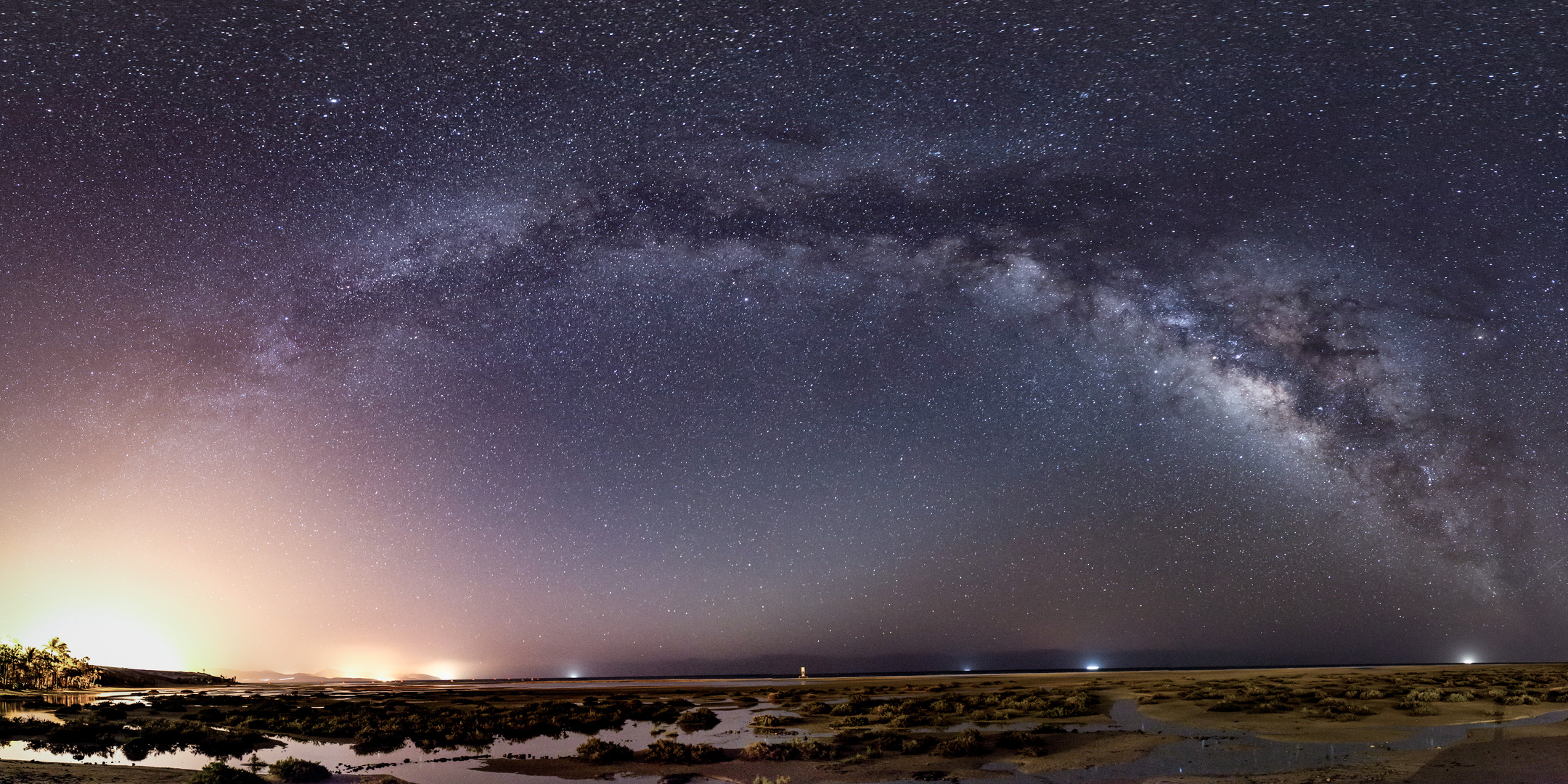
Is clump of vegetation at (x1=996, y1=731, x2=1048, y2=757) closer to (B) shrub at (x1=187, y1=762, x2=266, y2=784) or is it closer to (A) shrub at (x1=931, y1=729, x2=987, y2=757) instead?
(A) shrub at (x1=931, y1=729, x2=987, y2=757)

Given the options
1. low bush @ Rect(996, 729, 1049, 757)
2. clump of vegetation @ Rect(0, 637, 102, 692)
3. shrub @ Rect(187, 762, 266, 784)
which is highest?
shrub @ Rect(187, 762, 266, 784)

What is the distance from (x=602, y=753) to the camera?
28.0m

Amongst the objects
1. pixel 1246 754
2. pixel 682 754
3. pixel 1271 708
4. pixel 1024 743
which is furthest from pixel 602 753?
pixel 1271 708

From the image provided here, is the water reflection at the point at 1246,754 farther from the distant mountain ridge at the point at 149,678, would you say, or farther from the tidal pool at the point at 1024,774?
the distant mountain ridge at the point at 149,678

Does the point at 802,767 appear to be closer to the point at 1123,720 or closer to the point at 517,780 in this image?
the point at 517,780

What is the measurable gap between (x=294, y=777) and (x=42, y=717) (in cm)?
3178

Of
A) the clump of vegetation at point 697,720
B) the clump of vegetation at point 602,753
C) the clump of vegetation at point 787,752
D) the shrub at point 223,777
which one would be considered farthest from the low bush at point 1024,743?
the shrub at point 223,777

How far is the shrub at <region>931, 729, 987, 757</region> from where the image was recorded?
26944 mm

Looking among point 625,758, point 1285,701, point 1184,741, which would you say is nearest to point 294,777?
point 625,758

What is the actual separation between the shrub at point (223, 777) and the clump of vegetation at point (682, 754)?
1095 centimetres

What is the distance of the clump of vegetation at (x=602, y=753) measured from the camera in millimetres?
27589

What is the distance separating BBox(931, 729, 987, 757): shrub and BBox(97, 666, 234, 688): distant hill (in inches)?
4829

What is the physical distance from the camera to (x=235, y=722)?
1645 inches

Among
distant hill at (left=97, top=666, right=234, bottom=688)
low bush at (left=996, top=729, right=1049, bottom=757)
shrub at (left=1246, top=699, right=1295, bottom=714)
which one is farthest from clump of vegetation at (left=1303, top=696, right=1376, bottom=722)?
distant hill at (left=97, top=666, right=234, bottom=688)
